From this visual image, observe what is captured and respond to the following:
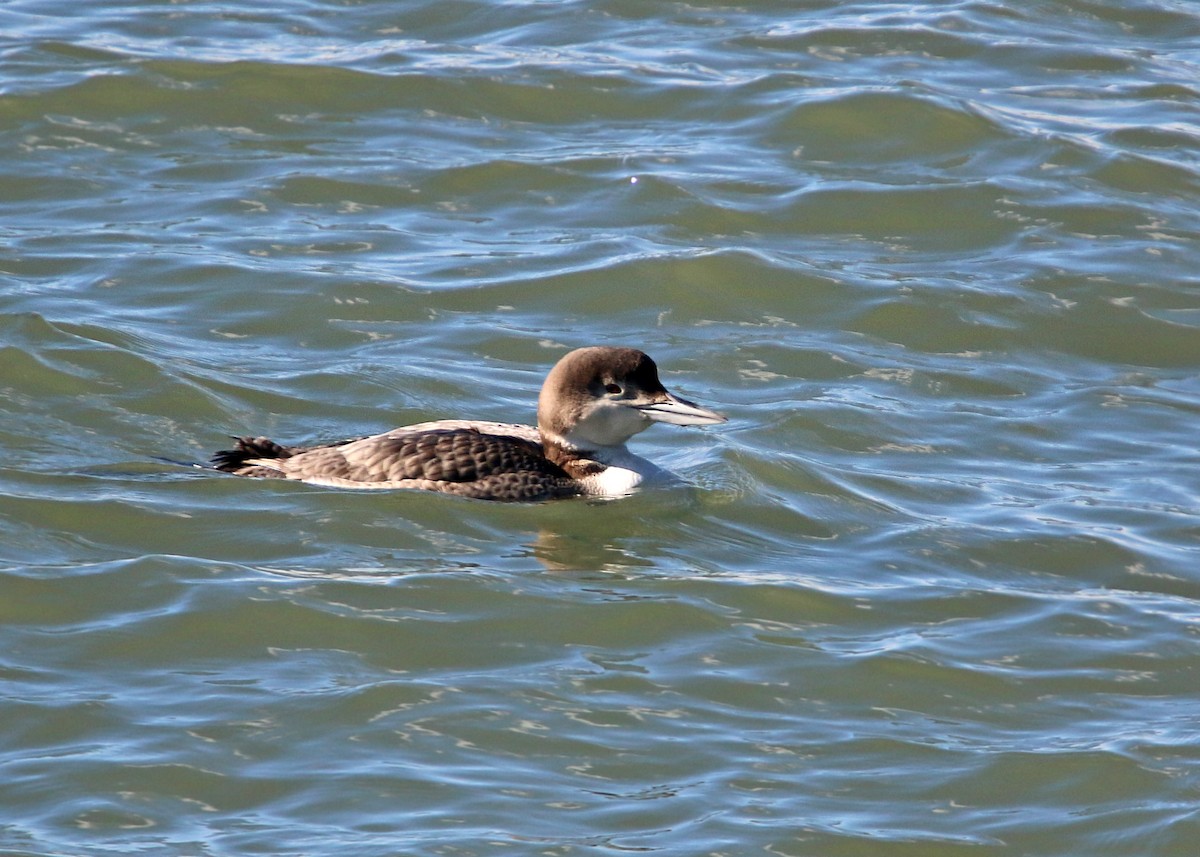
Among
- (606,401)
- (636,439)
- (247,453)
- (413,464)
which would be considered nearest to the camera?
(413,464)

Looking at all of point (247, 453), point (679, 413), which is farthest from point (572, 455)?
point (247, 453)

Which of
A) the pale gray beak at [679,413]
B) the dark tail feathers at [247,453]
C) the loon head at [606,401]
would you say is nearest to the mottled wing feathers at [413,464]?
the dark tail feathers at [247,453]

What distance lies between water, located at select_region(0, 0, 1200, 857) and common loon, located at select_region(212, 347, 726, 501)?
15 cm

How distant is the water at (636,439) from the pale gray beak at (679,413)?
0.42 m

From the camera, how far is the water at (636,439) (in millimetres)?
6520

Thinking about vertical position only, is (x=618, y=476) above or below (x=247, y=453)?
below

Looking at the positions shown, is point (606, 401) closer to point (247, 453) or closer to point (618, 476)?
point (618, 476)

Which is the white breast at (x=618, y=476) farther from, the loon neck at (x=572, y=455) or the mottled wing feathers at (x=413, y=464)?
the mottled wing feathers at (x=413, y=464)

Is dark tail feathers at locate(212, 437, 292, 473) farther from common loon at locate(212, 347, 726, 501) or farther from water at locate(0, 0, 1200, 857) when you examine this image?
water at locate(0, 0, 1200, 857)

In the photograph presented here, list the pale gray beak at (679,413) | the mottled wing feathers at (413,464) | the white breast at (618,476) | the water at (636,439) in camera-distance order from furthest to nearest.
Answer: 1. the white breast at (618,476)
2. the pale gray beak at (679,413)
3. the mottled wing feathers at (413,464)
4. the water at (636,439)

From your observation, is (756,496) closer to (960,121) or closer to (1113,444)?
(1113,444)

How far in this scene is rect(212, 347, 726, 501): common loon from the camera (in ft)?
29.5

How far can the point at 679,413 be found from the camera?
9.09m

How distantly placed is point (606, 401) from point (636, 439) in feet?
4.71
